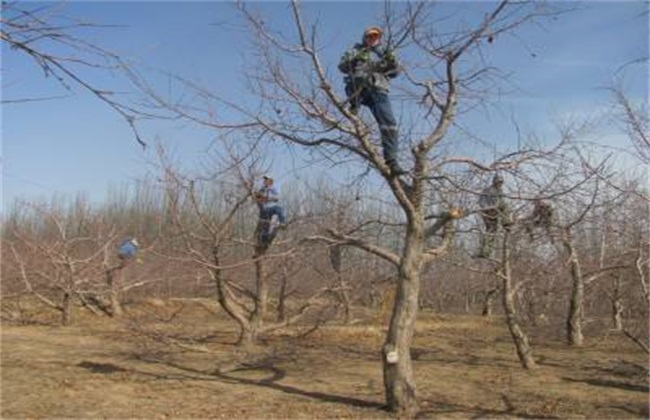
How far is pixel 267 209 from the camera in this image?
11.1 m

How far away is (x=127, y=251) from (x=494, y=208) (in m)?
10.8

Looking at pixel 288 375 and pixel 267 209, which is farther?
pixel 267 209

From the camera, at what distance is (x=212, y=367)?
31.3 ft

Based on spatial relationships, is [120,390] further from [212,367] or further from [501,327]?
[501,327]

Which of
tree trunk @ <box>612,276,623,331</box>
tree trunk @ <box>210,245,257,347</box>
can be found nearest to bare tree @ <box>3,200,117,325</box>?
tree trunk @ <box>210,245,257,347</box>

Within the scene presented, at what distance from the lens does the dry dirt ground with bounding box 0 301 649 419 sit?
726 cm

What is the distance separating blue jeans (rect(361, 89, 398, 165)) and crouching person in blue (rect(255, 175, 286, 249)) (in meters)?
3.26

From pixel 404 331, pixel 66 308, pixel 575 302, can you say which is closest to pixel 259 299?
pixel 404 331

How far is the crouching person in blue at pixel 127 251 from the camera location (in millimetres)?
15820

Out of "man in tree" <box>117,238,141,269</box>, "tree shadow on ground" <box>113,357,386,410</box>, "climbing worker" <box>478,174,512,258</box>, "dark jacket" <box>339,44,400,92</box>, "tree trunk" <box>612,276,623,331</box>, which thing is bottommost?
"tree shadow on ground" <box>113,357,386,410</box>

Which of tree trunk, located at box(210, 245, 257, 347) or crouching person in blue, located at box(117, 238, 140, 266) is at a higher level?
crouching person in blue, located at box(117, 238, 140, 266)

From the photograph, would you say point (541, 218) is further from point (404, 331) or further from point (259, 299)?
point (259, 299)

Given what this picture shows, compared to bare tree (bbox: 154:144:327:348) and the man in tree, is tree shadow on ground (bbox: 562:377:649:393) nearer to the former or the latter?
bare tree (bbox: 154:144:327:348)

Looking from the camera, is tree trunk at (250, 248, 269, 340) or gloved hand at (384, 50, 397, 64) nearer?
gloved hand at (384, 50, 397, 64)
